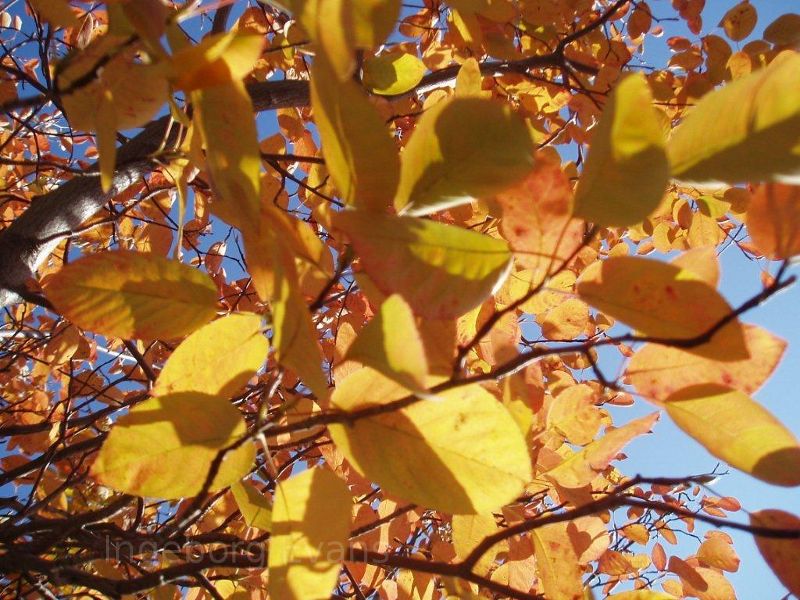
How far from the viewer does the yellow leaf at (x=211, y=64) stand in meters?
0.39

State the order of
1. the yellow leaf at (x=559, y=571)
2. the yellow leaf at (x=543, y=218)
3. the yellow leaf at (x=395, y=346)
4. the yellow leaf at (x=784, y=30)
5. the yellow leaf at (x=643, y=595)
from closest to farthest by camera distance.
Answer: the yellow leaf at (x=395, y=346), the yellow leaf at (x=543, y=218), the yellow leaf at (x=643, y=595), the yellow leaf at (x=559, y=571), the yellow leaf at (x=784, y=30)

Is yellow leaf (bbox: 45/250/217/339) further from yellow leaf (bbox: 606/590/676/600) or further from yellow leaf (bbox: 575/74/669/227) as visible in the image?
yellow leaf (bbox: 606/590/676/600)

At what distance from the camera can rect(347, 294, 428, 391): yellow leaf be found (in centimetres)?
32

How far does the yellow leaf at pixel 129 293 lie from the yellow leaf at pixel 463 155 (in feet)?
0.71

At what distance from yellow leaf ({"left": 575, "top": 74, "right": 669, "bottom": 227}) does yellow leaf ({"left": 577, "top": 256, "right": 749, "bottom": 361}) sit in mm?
45

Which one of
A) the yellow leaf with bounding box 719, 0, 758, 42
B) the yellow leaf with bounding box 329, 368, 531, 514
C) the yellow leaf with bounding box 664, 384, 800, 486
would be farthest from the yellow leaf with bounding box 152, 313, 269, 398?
the yellow leaf with bounding box 719, 0, 758, 42

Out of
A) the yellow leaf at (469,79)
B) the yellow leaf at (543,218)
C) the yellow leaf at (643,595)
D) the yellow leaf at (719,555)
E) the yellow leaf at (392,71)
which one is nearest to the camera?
the yellow leaf at (543,218)

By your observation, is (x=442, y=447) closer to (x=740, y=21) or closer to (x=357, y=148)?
(x=357, y=148)

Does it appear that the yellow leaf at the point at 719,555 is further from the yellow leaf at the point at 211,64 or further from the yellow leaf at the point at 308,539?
the yellow leaf at the point at 211,64

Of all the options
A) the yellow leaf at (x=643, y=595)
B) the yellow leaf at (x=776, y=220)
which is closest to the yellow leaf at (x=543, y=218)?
the yellow leaf at (x=776, y=220)

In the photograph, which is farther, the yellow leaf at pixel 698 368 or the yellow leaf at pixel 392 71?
the yellow leaf at pixel 392 71

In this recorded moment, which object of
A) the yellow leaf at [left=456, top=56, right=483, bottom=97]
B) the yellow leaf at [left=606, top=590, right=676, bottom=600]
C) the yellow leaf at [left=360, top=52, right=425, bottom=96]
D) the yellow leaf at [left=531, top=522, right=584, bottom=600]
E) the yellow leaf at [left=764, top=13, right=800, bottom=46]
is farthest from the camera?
the yellow leaf at [left=764, top=13, right=800, bottom=46]

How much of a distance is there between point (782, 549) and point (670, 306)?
233mm

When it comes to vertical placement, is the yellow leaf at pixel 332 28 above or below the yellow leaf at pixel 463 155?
above
